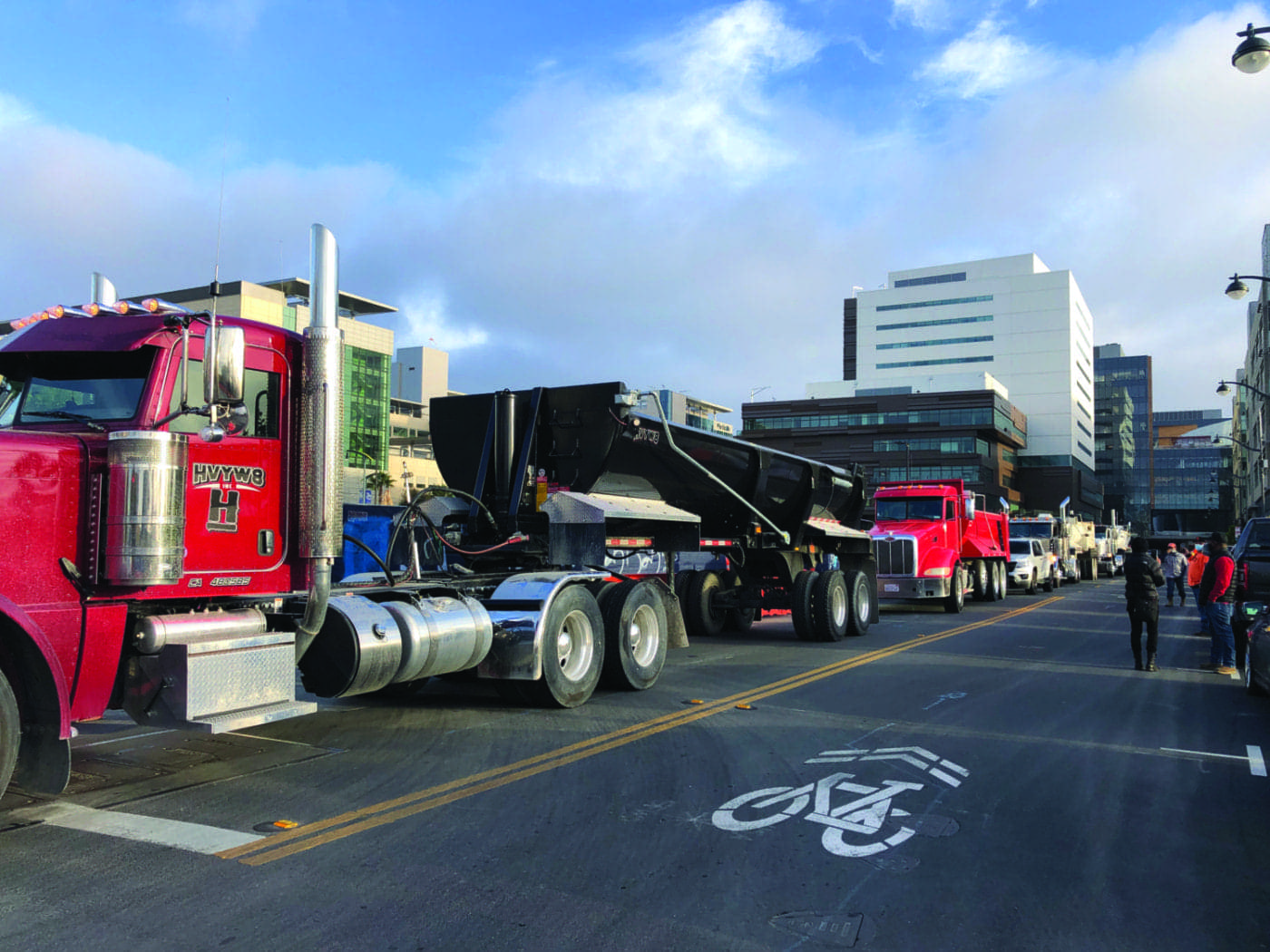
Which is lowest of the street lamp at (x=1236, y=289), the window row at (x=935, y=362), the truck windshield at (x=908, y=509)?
the truck windshield at (x=908, y=509)

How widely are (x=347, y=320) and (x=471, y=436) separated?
7694 cm

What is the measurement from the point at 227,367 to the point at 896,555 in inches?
750

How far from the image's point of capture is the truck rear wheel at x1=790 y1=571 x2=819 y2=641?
594 inches

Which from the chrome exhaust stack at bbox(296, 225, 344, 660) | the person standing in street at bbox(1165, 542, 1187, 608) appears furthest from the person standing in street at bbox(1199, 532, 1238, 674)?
the person standing in street at bbox(1165, 542, 1187, 608)

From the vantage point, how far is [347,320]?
8281 centimetres

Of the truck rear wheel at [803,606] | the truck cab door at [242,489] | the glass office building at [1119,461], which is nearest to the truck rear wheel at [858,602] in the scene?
the truck rear wheel at [803,606]

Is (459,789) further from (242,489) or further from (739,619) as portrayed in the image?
(739,619)

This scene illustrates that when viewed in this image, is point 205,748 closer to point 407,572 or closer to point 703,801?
point 407,572

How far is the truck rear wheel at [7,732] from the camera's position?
4.73 m

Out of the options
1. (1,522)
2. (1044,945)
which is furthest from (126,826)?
(1044,945)

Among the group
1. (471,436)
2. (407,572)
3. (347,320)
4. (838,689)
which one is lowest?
(838,689)

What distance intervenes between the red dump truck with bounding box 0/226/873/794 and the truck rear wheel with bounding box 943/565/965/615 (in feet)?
47.5

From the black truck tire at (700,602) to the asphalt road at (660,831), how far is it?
20.5 ft

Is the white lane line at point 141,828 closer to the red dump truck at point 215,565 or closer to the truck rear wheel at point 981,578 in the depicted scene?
the red dump truck at point 215,565
